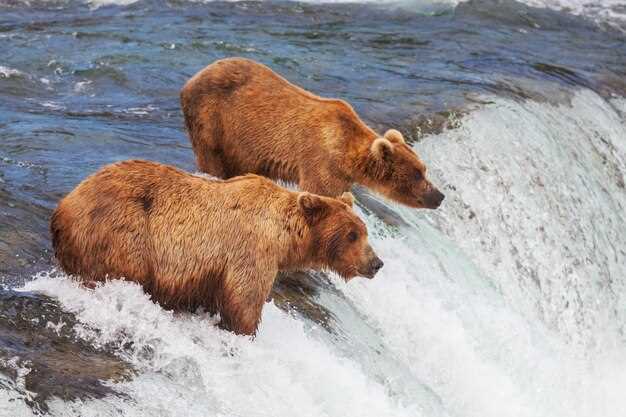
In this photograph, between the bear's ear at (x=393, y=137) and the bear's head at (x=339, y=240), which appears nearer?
the bear's head at (x=339, y=240)

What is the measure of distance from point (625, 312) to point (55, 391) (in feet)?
21.1

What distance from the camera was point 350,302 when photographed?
7316 mm

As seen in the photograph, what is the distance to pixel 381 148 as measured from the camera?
292 inches

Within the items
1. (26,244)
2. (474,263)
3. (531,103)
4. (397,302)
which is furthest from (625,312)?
(26,244)

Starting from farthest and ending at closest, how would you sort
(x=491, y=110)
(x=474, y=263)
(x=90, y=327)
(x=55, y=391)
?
(x=491, y=110) → (x=474, y=263) → (x=90, y=327) → (x=55, y=391)

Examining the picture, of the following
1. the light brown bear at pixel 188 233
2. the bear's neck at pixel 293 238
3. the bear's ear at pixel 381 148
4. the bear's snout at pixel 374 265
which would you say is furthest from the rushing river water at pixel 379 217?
the bear's ear at pixel 381 148

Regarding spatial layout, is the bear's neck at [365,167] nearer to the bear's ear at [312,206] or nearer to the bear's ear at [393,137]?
the bear's ear at [393,137]

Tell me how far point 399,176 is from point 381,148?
291mm

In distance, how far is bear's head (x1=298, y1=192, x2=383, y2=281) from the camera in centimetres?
609

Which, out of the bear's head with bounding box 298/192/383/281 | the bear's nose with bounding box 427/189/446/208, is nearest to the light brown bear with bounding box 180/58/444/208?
the bear's nose with bounding box 427/189/446/208

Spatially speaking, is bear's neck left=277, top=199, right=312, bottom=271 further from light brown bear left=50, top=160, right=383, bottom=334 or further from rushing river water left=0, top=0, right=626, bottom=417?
rushing river water left=0, top=0, right=626, bottom=417

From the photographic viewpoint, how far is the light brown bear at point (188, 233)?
563cm

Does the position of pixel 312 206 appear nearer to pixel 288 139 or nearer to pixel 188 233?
pixel 188 233

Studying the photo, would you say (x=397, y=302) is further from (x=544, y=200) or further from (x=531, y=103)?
(x=531, y=103)
